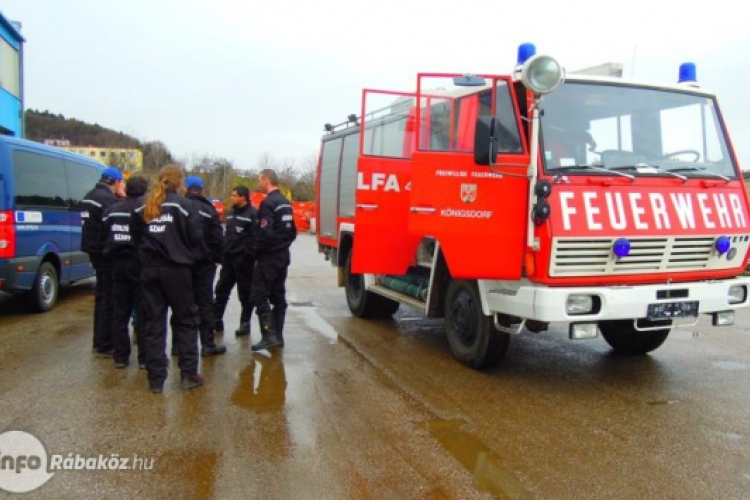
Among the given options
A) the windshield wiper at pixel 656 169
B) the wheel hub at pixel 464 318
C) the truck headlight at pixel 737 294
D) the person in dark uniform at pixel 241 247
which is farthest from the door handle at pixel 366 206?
the truck headlight at pixel 737 294

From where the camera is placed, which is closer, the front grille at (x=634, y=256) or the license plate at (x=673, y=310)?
the front grille at (x=634, y=256)

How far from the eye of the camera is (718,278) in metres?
5.46

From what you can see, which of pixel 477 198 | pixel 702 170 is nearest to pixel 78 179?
pixel 477 198

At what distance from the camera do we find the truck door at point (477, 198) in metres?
5.01

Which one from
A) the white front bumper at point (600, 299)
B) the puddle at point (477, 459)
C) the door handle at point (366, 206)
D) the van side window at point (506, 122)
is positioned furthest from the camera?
the door handle at point (366, 206)

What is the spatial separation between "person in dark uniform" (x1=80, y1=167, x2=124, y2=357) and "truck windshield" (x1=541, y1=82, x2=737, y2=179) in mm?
4471

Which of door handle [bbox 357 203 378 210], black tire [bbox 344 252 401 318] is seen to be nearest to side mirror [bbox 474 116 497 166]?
door handle [bbox 357 203 378 210]

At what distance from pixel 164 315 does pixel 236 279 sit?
7.14ft

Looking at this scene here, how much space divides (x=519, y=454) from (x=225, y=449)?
193 cm

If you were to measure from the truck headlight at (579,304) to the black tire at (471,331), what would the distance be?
0.88m

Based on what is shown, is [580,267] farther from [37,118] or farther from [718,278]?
[37,118]

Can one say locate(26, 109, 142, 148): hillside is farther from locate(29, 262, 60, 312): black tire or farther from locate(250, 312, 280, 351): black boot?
locate(250, 312, 280, 351): black boot

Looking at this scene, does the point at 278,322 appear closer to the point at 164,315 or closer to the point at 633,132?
the point at 164,315

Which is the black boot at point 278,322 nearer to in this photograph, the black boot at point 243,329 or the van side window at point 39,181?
the black boot at point 243,329
